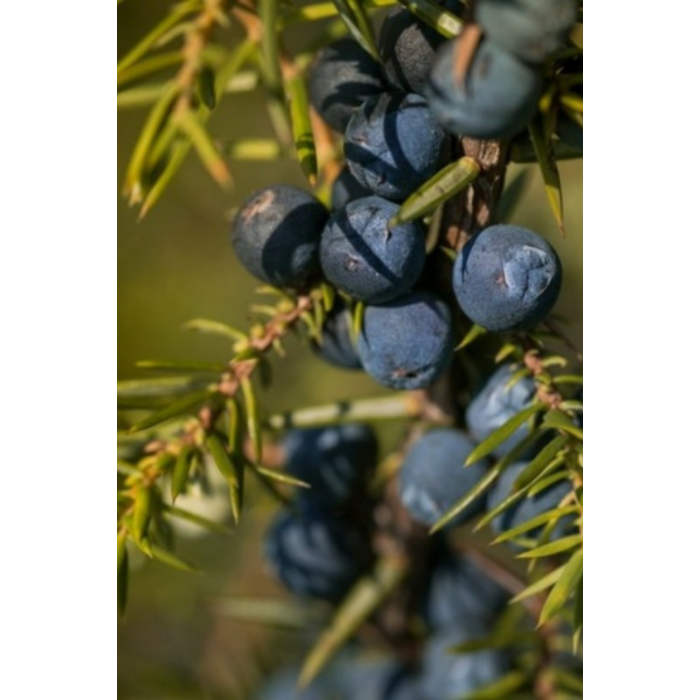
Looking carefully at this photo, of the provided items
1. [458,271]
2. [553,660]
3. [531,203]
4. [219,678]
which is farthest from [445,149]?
[219,678]

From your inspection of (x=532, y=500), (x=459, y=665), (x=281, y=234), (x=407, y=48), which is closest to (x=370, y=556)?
(x=459, y=665)

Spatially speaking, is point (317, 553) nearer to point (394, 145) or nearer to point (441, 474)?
point (441, 474)

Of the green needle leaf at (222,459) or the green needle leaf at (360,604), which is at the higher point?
the green needle leaf at (222,459)

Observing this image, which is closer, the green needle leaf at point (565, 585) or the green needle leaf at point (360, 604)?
the green needle leaf at point (565, 585)

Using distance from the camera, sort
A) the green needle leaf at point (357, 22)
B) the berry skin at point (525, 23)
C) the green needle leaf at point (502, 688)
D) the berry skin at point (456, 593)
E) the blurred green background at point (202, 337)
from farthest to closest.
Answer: the blurred green background at point (202, 337) < the berry skin at point (456, 593) < the green needle leaf at point (502, 688) < the green needle leaf at point (357, 22) < the berry skin at point (525, 23)

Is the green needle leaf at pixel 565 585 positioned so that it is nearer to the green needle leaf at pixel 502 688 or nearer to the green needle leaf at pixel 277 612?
the green needle leaf at pixel 502 688

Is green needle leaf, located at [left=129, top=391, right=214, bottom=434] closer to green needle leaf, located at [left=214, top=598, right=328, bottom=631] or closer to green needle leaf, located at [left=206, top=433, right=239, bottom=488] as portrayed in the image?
green needle leaf, located at [left=206, top=433, right=239, bottom=488]

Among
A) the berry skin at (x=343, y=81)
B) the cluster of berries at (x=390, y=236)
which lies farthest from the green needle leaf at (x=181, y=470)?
the berry skin at (x=343, y=81)

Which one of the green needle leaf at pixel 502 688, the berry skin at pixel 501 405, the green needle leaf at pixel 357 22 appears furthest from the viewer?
the green needle leaf at pixel 502 688
